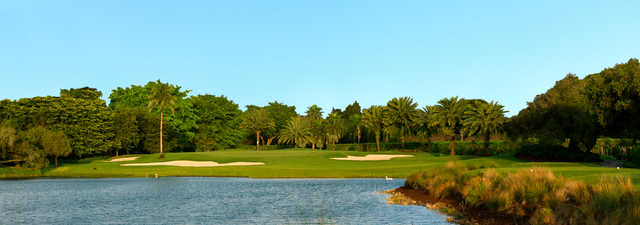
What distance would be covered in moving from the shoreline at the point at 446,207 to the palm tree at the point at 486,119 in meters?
53.8

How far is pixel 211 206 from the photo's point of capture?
26031mm

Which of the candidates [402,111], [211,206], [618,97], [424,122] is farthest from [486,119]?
[211,206]

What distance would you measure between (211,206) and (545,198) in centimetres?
1593

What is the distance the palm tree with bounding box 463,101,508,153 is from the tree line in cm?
16

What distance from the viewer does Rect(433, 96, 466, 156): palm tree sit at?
290 ft

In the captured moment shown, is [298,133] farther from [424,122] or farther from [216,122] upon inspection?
[424,122]

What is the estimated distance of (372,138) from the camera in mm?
145125

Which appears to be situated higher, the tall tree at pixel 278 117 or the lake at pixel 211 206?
the tall tree at pixel 278 117

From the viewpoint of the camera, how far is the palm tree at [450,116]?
88438 mm

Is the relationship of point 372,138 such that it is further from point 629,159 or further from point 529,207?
point 529,207

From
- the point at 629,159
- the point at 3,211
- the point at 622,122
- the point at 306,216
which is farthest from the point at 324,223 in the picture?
the point at 629,159

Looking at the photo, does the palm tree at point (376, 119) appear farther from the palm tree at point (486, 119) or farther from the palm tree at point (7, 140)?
the palm tree at point (7, 140)

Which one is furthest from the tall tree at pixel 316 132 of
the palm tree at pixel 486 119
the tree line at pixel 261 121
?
the palm tree at pixel 486 119

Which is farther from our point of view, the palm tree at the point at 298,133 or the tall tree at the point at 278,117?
the tall tree at the point at 278,117
